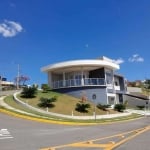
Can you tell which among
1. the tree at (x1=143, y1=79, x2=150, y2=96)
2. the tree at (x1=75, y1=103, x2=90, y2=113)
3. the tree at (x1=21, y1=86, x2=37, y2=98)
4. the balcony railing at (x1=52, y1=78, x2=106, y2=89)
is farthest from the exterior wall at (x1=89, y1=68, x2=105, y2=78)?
the tree at (x1=143, y1=79, x2=150, y2=96)

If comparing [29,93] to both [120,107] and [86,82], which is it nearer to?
[86,82]

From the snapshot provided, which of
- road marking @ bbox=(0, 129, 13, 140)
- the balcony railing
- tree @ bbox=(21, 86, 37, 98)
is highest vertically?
the balcony railing

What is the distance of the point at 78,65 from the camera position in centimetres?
4375

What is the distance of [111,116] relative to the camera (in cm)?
3534

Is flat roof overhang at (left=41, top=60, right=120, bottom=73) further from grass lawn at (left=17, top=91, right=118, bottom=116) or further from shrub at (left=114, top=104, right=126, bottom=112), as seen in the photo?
shrub at (left=114, top=104, right=126, bottom=112)

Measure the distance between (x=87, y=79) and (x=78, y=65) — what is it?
88.0 inches

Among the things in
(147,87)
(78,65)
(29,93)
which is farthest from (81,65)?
(147,87)

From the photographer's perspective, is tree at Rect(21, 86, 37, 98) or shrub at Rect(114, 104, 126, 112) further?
shrub at Rect(114, 104, 126, 112)

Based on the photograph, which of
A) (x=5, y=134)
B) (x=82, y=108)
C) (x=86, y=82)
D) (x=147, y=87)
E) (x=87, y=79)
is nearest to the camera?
(x=5, y=134)

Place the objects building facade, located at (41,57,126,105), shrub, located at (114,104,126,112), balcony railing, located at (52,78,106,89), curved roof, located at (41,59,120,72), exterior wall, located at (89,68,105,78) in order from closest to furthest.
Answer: shrub, located at (114,104,126,112) → building facade, located at (41,57,126,105) → curved roof, located at (41,59,120,72) → balcony railing, located at (52,78,106,89) → exterior wall, located at (89,68,105,78)

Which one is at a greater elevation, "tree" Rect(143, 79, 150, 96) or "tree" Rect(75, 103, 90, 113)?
"tree" Rect(143, 79, 150, 96)

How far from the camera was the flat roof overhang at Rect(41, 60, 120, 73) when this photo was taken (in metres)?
43.3

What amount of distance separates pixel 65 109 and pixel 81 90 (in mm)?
9201

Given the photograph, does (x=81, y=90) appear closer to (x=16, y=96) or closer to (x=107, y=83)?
(x=107, y=83)
